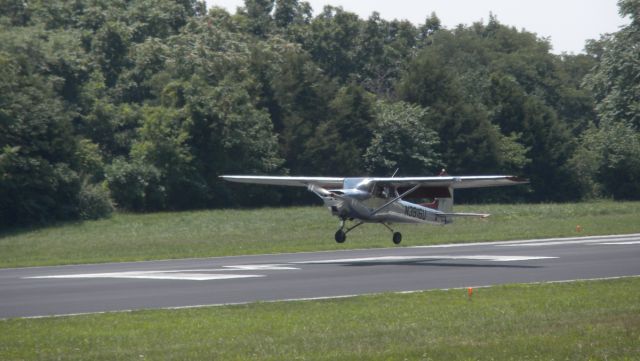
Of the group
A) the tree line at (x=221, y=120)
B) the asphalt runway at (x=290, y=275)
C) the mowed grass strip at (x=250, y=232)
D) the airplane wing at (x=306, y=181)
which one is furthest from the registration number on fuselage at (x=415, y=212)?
the tree line at (x=221, y=120)

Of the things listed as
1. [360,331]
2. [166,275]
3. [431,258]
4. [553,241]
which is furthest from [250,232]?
[360,331]

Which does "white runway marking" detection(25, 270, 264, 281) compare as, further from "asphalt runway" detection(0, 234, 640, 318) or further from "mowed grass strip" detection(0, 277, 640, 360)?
"mowed grass strip" detection(0, 277, 640, 360)

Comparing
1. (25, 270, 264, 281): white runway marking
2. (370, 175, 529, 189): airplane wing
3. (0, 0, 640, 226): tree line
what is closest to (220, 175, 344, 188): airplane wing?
(370, 175, 529, 189): airplane wing

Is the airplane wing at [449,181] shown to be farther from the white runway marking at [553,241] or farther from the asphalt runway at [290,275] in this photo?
the white runway marking at [553,241]

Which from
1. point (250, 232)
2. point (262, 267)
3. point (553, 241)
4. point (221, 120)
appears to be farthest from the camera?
point (221, 120)

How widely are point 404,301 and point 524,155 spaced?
200 feet

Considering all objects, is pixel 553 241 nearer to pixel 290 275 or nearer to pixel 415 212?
pixel 415 212

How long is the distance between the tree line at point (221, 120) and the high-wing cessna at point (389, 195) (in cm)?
2130

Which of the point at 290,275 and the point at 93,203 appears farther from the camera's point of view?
the point at 93,203

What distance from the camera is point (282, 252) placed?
35531mm

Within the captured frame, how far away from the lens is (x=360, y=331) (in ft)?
51.0

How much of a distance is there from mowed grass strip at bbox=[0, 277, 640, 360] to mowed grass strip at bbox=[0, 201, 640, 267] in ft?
53.5

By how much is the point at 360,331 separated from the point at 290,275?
9.83m

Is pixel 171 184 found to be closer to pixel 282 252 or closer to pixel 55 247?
pixel 55 247
